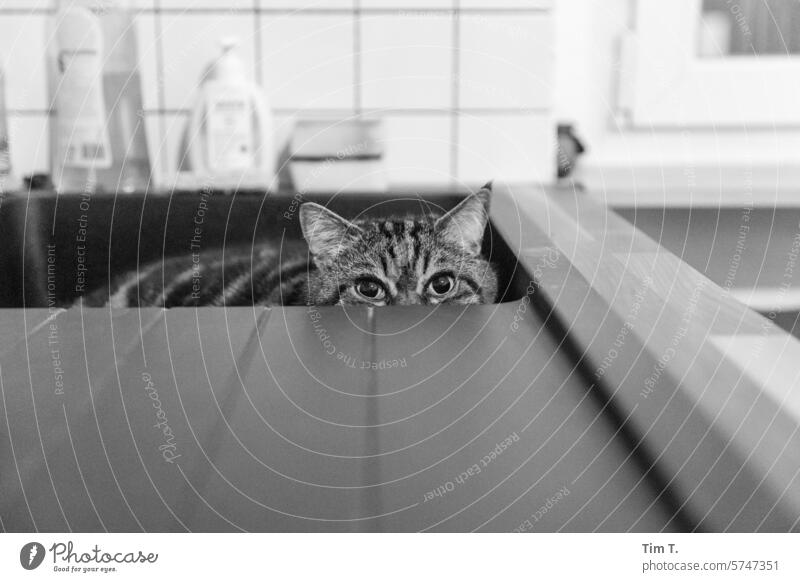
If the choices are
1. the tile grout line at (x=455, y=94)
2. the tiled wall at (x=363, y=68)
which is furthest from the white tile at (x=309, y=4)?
the tile grout line at (x=455, y=94)

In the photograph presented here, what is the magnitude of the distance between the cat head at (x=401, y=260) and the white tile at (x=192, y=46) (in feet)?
1.55

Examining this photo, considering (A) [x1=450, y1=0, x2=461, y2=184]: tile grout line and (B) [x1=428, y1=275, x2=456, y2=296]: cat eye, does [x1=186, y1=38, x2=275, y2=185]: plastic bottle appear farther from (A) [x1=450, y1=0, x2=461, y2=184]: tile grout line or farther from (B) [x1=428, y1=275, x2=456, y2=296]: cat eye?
(B) [x1=428, y1=275, x2=456, y2=296]: cat eye

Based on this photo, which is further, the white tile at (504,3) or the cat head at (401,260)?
the white tile at (504,3)

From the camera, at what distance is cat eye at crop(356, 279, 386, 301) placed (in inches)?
26.3

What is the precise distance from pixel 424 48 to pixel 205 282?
19.1 inches

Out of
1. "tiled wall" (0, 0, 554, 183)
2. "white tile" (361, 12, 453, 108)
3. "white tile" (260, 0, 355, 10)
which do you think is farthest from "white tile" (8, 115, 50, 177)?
"white tile" (361, 12, 453, 108)

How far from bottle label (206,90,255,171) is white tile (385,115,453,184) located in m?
0.21

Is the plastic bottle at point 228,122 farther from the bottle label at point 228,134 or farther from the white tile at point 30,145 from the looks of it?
the white tile at point 30,145

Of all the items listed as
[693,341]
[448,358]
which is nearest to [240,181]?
[448,358]

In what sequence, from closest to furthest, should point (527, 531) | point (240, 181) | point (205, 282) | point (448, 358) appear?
point (527, 531) → point (448, 358) → point (205, 282) → point (240, 181)

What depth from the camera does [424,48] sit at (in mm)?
1051

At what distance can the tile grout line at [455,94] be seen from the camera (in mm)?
1046

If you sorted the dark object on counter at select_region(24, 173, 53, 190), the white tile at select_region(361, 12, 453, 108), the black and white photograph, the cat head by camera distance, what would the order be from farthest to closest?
the white tile at select_region(361, 12, 453, 108) < the dark object on counter at select_region(24, 173, 53, 190) < the cat head < the black and white photograph
